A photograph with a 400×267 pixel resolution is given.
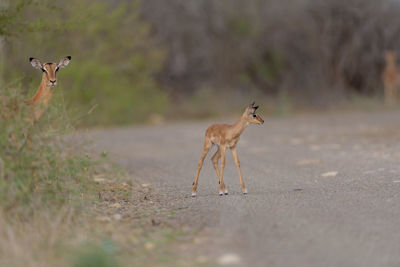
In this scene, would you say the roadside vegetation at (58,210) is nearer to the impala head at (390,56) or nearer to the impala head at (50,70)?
the impala head at (50,70)

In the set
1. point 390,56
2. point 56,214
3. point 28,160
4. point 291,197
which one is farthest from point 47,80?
point 390,56

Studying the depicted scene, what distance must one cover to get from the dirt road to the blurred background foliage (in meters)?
8.67

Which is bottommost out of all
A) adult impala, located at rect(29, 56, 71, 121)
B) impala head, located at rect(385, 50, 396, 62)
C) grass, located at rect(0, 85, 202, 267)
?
grass, located at rect(0, 85, 202, 267)

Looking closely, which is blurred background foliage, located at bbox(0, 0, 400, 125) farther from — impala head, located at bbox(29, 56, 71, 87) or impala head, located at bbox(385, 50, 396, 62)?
impala head, located at bbox(29, 56, 71, 87)

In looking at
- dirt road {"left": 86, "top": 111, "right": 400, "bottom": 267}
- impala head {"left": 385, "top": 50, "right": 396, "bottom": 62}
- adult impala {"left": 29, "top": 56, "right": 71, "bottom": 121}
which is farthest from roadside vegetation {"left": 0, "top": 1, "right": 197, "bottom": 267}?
impala head {"left": 385, "top": 50, "right": 396, "bottom": 62}

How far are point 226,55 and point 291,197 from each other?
2302 centimetres

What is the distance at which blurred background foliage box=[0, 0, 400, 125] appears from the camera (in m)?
25.1

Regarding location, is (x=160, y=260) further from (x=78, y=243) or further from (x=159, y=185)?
(x=159, y=185)

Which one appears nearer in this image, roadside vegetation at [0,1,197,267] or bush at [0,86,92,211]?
roadside vegetation at [0,1,197,267]

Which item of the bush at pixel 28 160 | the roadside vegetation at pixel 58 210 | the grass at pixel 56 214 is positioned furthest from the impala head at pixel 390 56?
the bush at pixel 28 160

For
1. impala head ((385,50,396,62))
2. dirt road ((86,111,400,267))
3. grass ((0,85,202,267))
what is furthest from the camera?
impala head ((385,50,396,62))

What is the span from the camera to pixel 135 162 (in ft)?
42.9

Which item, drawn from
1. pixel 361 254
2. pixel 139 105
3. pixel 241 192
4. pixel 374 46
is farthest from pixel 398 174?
pixel 374 46

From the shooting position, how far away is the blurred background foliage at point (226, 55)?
25125 millimetres
